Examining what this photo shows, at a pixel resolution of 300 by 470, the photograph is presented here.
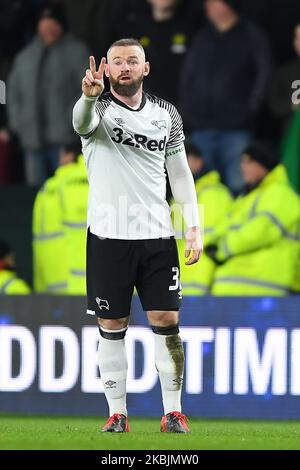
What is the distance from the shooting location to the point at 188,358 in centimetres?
1035

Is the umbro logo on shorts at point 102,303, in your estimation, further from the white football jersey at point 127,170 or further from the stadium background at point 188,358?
the stadium background at point 188,358

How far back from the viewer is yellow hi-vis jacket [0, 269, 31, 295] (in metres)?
11.3

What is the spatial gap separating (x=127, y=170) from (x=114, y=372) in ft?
3.44

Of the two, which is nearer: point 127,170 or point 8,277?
point 127,170

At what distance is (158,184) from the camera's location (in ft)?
24.3

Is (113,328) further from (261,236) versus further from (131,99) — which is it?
(261,236)

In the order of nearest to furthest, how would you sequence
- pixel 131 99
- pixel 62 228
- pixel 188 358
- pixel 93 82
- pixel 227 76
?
pixel 93 82 → pixel 131 99 → pixel 188 358 → pixel 62 228 → pixel 227 76

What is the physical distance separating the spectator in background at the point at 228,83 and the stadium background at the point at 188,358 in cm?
184

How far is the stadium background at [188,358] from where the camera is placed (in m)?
10.3

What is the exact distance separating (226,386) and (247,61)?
2.97 metres

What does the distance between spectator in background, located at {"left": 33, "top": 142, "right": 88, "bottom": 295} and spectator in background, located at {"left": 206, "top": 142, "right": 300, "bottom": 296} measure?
1.14 m

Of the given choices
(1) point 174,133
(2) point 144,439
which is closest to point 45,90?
(1) point 174,133

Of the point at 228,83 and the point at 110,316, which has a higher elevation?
the point at 228,83

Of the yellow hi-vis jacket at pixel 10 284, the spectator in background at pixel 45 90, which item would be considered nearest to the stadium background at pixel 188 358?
the yellow hi-vis jacket at pixel 10 284
